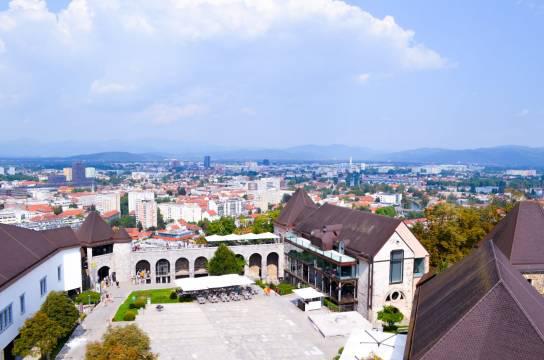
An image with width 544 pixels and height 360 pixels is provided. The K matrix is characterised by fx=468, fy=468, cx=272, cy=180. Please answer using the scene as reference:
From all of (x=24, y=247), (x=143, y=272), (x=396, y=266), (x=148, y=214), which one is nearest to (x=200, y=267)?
(x=143, y=272)

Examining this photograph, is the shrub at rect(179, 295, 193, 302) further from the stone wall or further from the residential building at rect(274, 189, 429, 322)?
the stone wall

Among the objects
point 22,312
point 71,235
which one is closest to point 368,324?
point 22,312

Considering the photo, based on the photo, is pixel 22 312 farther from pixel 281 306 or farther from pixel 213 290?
pixel 281 306

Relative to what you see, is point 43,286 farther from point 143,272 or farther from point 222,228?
point 222,228

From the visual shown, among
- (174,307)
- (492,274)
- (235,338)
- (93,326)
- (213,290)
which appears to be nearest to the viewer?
(492,274)

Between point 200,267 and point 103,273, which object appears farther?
point 200,267

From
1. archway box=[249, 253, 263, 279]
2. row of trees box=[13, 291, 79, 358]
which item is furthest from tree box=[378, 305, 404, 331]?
row of trees box=[13, 291, 79, 358]

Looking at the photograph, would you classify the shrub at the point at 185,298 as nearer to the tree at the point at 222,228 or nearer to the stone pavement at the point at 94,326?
the stone pavement at the point at 94,326
